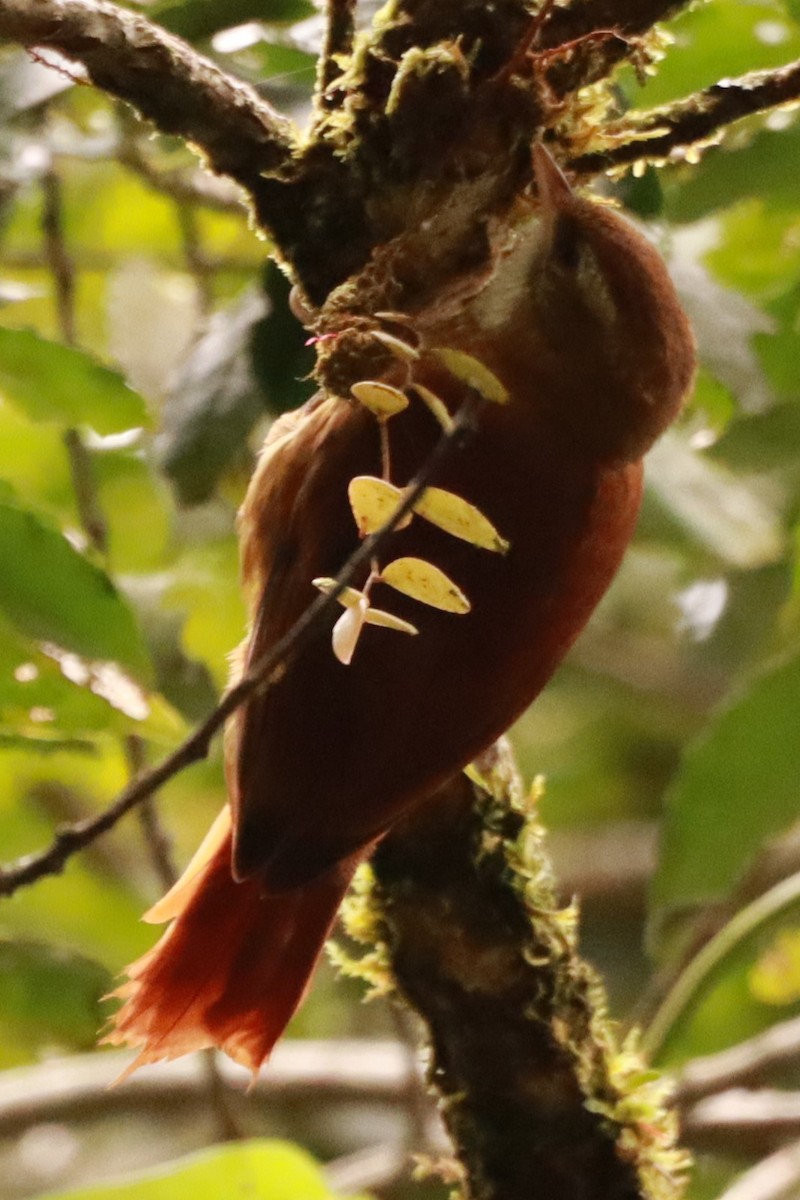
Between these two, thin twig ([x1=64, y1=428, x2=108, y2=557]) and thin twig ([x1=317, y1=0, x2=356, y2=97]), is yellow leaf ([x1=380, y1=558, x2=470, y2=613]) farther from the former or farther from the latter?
thin twig ([x1=64, y1=428, x2=108, y2=557])

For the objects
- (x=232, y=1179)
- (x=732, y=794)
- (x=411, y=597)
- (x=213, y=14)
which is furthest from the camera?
(x=732, y=794)

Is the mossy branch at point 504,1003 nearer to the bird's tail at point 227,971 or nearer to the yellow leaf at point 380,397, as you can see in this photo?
the bird's tail at point 227,971

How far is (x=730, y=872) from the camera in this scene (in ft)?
6.10

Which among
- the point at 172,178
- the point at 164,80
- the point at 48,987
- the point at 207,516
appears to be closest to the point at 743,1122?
the point at 48,987

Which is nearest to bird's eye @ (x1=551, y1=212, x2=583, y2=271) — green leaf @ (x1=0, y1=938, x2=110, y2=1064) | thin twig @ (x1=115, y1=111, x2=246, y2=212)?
thin twig @ (x1=115, y1=111, x2=246, y2=212)

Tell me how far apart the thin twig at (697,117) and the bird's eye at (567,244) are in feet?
0.52

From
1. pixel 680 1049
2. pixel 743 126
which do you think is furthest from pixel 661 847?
pixel 743 126

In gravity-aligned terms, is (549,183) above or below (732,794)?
above

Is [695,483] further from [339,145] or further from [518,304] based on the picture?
[339,145]

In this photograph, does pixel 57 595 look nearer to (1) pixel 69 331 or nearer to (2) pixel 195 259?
(1) pixel 69 331

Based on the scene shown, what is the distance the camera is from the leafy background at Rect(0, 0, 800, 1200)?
1492mm

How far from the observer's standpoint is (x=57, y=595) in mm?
1438

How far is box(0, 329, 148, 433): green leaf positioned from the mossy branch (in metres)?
0.46

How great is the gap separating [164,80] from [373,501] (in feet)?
1.28
